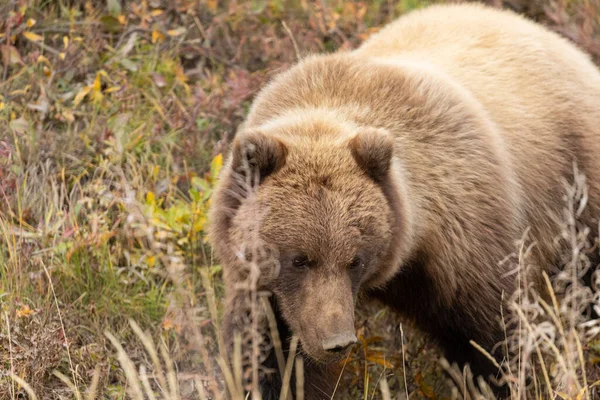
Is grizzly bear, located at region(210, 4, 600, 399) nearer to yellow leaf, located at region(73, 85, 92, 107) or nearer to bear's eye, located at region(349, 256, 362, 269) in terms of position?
bear's eye, located at region(349, 256, 362, 269)

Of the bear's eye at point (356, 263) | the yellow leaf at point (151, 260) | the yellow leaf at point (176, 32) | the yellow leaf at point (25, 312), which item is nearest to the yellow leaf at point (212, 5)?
the yellow leaf at point (176, 32)

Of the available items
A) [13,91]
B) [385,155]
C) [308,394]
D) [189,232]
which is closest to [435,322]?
[308,394]

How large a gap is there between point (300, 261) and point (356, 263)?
240 millimetres

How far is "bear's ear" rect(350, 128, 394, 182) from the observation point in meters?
4.10

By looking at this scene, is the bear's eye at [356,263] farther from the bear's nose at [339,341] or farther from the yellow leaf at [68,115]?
the yellow leaf at [68,115]

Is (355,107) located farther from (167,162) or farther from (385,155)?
(167,162)

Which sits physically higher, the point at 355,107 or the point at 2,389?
the point at 355,107

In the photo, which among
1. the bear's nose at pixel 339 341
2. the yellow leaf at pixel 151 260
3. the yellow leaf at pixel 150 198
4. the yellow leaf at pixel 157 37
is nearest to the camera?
the bear's nose at pixel 339 341

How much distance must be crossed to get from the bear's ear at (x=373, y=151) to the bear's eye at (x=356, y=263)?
14.9 inches

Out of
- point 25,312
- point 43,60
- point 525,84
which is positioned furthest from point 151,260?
point 525,84

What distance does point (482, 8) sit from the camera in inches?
237

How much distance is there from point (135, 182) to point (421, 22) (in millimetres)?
1937

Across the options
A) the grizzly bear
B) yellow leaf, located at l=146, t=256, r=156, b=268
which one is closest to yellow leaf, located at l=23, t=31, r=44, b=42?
yellow leaf, located at l=146, t=256, r=156, b=268

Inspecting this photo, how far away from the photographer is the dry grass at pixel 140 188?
4996 millimetres
